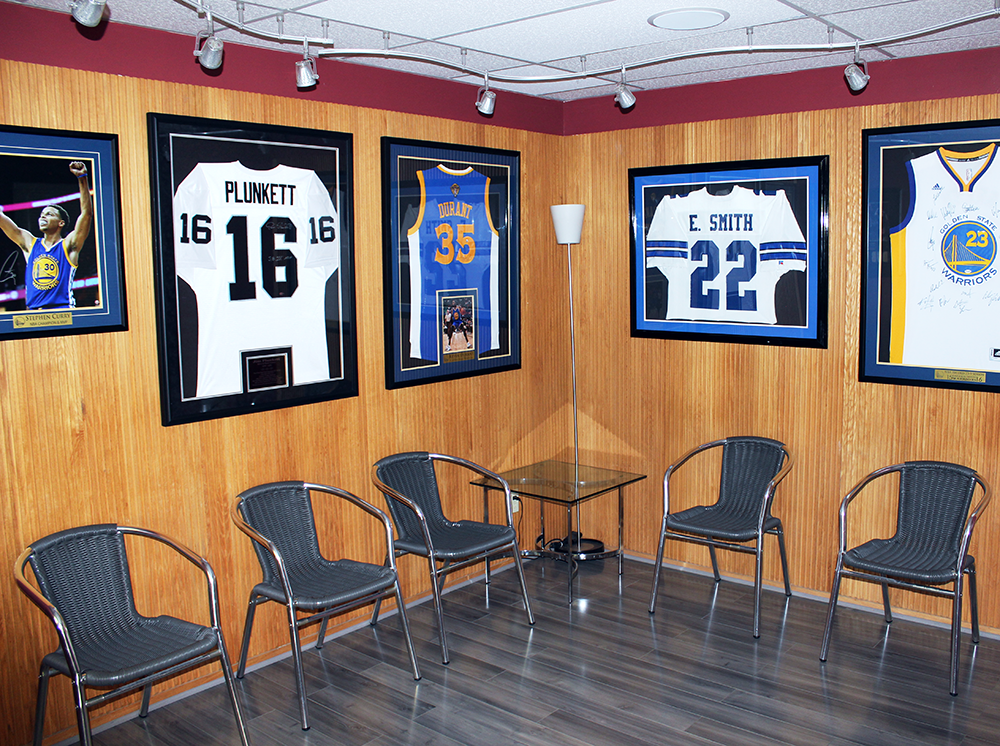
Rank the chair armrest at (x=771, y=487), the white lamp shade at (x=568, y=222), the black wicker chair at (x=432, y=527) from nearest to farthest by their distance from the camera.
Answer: the black wicker chair at (x=432, y=527) → the chair armrest at (x=771, y=487) → the white lamp shade at (x=568, y=222)

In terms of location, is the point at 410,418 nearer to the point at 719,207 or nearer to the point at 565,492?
the point at 565,492

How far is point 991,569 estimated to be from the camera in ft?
14.4

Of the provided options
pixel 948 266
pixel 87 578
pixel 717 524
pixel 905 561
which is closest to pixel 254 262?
pixel 87 578

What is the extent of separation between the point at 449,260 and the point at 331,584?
6.64 feet

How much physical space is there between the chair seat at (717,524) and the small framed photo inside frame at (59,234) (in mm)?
2889

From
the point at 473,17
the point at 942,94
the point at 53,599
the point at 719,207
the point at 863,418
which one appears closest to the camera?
the point at 53,599

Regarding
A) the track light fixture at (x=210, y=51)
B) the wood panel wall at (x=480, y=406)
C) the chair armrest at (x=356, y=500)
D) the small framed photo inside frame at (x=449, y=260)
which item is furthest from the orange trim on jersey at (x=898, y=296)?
the track light fixture at (x=210, y=51)

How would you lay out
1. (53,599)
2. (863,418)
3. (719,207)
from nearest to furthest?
(53,599) → (863,418) → (719,207)

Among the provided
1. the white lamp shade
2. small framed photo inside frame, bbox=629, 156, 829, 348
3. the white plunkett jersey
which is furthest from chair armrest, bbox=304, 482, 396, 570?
the white plunkett jersey

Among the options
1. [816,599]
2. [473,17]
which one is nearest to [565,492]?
[816,599]

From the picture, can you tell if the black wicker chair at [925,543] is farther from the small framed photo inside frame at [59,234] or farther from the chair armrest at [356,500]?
the small framed photo inside frame at [59,234]

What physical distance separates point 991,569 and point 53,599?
169 inches

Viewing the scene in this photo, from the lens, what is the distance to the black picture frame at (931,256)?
14.1ft

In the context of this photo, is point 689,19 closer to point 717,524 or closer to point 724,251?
point 724,251
